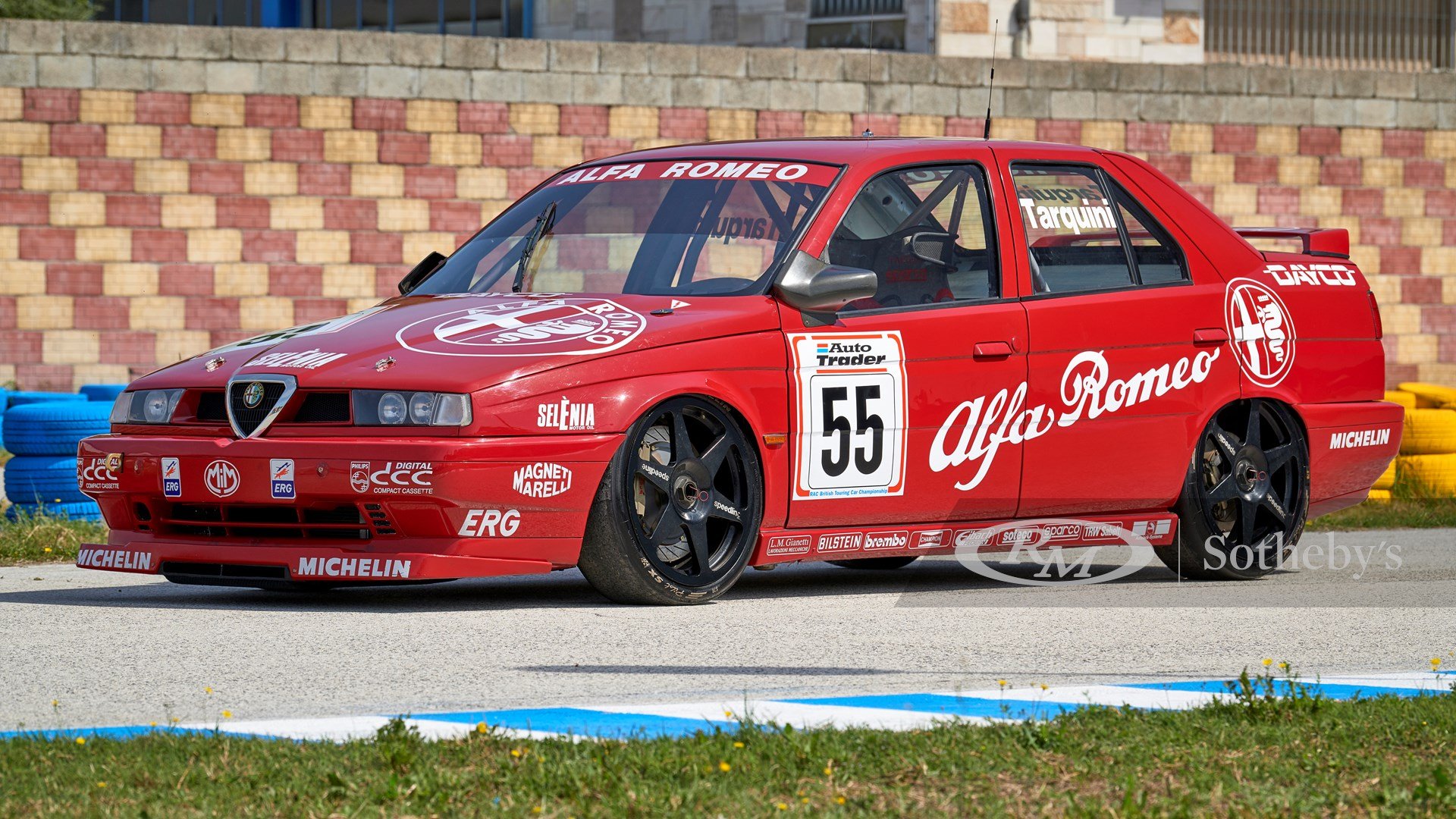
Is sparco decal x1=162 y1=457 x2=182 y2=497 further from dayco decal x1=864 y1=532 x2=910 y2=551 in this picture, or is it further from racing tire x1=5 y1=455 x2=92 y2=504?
racing tire x1=5 y1=455 x2=92 y2=504

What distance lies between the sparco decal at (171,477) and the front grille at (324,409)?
1.56 ft

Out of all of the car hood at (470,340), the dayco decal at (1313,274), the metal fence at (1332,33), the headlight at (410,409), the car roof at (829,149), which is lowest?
the headlight at (410,409)

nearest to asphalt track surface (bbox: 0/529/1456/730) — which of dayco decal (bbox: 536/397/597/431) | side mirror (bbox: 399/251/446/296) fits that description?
dayco decal (bbox: 536/397/597/431)

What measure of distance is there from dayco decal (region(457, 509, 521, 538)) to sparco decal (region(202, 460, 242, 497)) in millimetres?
753

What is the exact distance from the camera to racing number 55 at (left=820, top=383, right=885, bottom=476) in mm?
7160

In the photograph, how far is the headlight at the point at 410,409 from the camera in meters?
6.40

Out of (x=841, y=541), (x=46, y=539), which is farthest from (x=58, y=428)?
(x=841, y=541)

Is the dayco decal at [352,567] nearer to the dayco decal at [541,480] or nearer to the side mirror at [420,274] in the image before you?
the dayco decal at [541,480]

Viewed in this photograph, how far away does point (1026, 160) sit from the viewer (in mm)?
8156

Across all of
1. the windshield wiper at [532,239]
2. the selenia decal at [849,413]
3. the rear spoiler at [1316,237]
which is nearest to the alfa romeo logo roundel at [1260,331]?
the rear spoiler at [1316,237]

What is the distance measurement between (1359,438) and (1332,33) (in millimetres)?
21467

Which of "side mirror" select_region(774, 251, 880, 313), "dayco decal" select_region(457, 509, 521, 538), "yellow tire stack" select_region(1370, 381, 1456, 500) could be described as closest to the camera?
"dayco decal" select_region(457, 509, 521, 538)

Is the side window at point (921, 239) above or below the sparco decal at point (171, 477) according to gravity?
above

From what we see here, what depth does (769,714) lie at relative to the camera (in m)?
4.74
